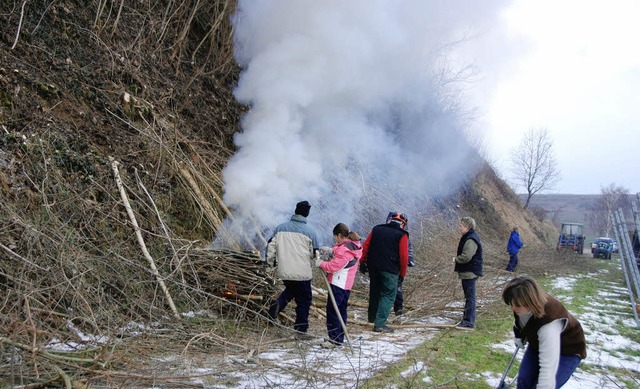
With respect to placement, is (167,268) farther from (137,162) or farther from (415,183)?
(415,183)

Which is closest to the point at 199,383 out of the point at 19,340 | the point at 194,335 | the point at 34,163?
the point at 194,335

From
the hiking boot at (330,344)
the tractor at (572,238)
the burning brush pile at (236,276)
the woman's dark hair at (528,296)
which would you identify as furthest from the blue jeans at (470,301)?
the tractor at (572,238)

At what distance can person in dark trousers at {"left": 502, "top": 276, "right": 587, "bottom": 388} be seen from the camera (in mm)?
2766

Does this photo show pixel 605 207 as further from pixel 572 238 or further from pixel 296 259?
pixel 296 259

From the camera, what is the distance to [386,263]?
19.7 ft

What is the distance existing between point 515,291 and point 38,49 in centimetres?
709

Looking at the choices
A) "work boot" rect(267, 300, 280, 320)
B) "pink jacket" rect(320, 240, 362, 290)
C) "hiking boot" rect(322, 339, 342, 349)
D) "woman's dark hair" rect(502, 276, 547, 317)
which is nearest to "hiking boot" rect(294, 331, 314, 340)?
"hiking boot" rect(322, 339, 342, 349)

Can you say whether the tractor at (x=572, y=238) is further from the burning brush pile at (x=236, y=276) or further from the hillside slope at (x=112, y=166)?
the burning brush pile at (x=236, y=276)

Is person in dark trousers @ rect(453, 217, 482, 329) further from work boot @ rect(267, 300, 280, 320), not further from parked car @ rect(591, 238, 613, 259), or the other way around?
parked car @ rect(591, 238, 613, 259)

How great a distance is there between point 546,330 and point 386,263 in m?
3.22

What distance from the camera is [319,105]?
9664mm

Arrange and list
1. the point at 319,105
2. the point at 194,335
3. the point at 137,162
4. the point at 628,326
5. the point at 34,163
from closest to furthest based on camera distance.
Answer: the point at 194,335, the point at 34,163, the point at 137,162, the point at 628,326, the point at 319,105

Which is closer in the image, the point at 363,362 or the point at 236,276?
the point at 363,362

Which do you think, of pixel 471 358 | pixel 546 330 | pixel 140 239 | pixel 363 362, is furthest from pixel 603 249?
pixel 546 330
